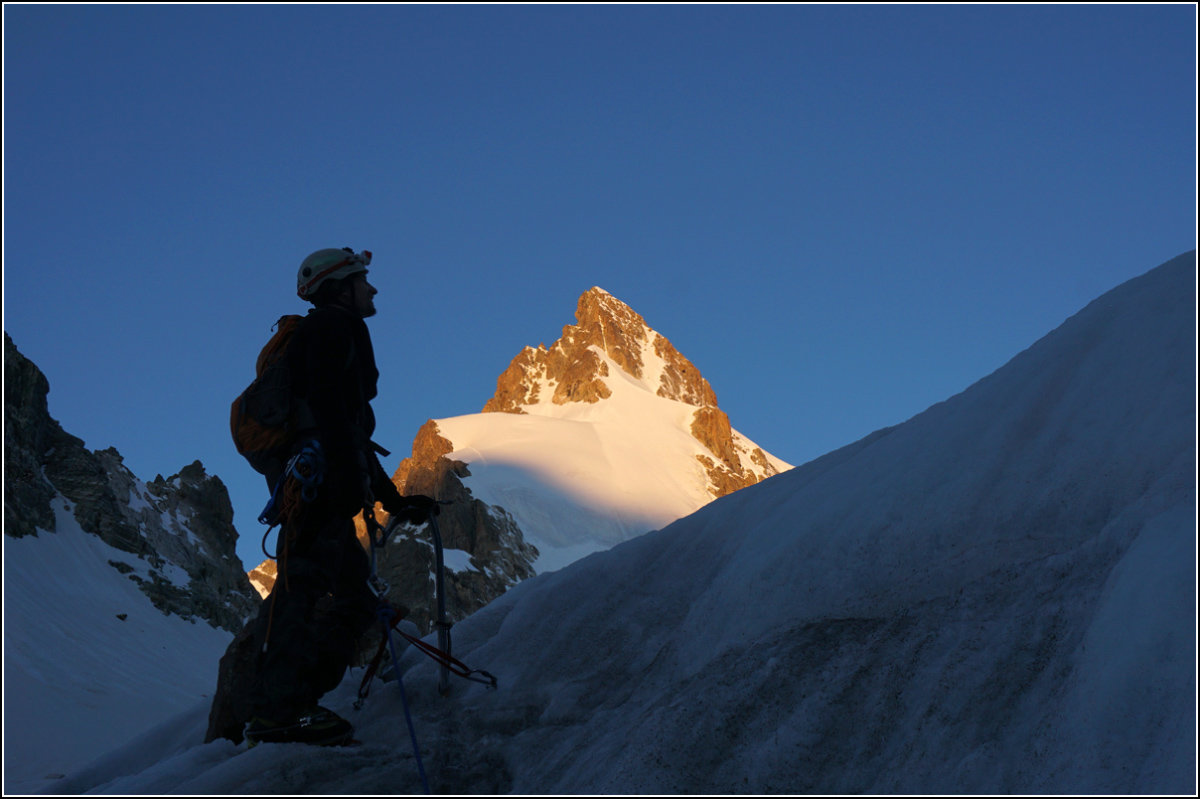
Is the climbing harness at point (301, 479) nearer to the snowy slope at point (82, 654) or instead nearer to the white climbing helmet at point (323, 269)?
the white climbing helmet at point (323, 269)

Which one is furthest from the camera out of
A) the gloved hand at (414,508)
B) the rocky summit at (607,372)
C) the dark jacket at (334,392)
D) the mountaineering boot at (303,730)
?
the rocky summit at (607,372)

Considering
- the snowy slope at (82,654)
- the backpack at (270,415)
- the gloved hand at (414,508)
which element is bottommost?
the gloved hand at (414,508)

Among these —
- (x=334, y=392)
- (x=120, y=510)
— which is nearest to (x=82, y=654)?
(x=120, y=510)

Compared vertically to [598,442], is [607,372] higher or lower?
higher

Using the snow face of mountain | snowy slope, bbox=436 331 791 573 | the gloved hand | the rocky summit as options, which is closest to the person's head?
the gloved hand

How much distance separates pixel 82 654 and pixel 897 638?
28.3 metres

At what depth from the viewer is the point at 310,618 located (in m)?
5.69

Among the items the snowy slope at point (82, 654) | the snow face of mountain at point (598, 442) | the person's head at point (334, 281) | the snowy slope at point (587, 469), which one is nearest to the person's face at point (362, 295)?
the person's head at point (334, 281)

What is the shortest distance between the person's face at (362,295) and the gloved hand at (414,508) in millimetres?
1184

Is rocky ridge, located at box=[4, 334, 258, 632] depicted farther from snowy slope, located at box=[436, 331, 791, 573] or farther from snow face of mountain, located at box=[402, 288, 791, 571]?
snow face of mountain, located at box=[402, 288, 791, 571]

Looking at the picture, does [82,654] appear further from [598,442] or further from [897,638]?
[598,442]

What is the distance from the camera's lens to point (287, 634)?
559 cm

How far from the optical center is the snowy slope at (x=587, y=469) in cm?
9188

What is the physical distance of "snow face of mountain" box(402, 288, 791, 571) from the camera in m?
93.9
